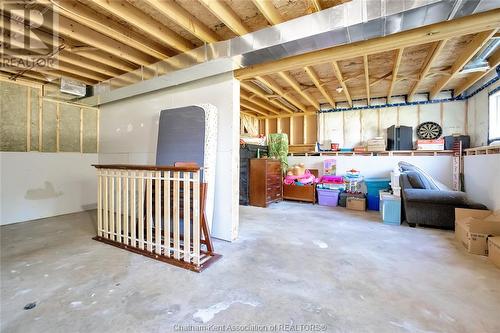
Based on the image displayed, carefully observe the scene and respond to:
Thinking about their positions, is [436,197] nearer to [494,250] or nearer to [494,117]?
[494,250]

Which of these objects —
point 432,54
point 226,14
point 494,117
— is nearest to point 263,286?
point 226,14

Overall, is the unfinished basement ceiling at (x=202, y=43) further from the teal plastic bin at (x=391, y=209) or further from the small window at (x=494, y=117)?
the teal plastic bin at (x=391, y=209)

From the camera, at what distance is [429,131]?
5.39m

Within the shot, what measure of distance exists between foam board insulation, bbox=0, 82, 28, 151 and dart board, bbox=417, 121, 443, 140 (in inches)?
341

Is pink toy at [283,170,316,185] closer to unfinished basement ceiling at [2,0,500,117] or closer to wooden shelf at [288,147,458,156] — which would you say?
wooden shelf at [288,147,458,156]

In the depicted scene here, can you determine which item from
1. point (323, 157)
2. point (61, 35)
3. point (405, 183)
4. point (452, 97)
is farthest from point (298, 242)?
point (452, 97)

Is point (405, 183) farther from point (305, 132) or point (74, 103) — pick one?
point (74, 103)

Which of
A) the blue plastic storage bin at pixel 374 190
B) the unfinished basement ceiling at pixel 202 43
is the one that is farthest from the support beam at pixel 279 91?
the blue plastic storage bin at pixel 374 190

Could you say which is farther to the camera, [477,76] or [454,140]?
[454,140]

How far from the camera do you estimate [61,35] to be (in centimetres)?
297

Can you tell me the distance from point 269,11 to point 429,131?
5.22m

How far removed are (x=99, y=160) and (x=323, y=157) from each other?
19.2 feet

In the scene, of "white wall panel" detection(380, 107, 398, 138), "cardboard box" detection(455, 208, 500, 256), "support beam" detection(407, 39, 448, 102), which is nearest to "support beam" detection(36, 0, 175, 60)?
"support beam" detection(407, 39, 448, 102)

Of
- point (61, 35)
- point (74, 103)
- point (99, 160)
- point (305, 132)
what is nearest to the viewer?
point (61, 35)
